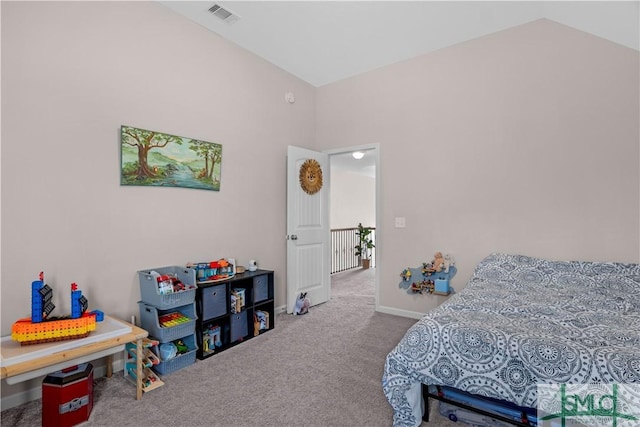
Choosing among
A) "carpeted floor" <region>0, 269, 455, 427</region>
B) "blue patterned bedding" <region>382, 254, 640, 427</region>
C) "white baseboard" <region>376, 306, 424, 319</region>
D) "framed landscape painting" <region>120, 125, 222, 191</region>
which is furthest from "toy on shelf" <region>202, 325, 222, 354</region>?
"white baseboard" <region>376, 306, 424, 319</region>

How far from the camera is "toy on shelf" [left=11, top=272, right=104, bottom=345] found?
5.69 ft

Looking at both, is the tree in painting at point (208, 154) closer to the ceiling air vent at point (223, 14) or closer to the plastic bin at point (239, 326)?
the ceiling air vent at point (223, 14)

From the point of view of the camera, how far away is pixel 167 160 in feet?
8.86

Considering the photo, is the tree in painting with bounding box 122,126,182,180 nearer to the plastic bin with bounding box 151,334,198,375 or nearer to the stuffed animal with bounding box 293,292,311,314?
the plastic bin with bounding box 151,334,198,375

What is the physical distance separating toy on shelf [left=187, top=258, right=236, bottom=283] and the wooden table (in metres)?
0.74

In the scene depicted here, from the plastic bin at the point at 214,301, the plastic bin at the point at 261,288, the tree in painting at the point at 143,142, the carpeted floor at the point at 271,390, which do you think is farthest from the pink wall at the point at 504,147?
the tree in painting at the point at 143,142

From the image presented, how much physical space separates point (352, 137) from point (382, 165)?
22.6 inches

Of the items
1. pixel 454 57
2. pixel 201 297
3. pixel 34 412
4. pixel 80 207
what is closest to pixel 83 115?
pixel 80 207

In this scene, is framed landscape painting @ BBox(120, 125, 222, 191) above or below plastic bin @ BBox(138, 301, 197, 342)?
above

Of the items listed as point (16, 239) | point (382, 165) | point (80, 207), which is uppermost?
point (382, 165)

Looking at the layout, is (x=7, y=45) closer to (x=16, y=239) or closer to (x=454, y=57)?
(x=16, y=239)

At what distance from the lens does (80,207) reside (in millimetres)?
2217

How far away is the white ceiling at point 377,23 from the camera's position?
2.58 meters

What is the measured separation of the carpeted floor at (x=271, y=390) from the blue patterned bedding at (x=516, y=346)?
378 mm
